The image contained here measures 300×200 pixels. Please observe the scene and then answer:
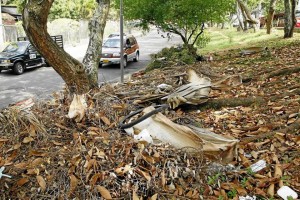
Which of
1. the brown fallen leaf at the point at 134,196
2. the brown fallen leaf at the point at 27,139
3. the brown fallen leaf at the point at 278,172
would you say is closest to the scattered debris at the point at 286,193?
the brown fallen leaf at the point at 278,172

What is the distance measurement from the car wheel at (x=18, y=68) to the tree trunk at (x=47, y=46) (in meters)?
12.0

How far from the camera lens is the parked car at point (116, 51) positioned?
61.0 feet

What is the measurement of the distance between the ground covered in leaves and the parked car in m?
12.9

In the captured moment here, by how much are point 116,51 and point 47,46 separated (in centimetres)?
1308

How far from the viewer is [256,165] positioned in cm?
406

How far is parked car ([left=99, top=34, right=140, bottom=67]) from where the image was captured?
1858 cm

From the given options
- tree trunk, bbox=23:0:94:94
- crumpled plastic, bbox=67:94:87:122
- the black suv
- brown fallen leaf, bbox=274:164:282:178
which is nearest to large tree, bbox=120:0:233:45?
the black suv

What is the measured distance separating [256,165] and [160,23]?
38.2ft

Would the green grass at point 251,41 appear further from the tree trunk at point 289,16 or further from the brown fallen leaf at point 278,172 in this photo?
the brown fallen leaf at point 278,172

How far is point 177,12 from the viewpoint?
45.7 feet

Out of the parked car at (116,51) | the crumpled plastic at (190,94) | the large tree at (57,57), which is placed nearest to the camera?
the large tree at (57,57)

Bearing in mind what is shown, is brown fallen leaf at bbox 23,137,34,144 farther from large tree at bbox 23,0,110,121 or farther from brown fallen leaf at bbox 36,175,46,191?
brown fallen leaf at bbox 36,175,46,191

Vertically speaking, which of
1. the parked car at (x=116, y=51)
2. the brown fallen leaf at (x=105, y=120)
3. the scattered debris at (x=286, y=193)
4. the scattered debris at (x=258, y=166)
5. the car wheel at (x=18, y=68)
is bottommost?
the scattered debris at (x=286, y=193)

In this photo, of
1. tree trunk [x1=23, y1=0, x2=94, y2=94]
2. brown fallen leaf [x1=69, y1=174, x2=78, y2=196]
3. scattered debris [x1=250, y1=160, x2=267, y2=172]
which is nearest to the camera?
brown fallen leaf [x1=69, y1=174, x2=78, y2=196]
